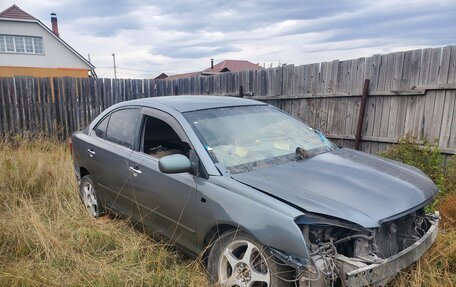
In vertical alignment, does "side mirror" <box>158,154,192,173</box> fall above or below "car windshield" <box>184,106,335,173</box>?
below

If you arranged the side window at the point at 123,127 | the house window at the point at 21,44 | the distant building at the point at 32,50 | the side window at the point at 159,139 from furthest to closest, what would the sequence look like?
1. the house window at the point at 21,44
2. the distant building at the point at 32,50
3. the side window at the point at 123,127
4. the side window at the point at 159,139

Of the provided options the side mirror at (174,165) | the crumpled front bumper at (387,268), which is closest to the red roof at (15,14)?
the side mirror at (174,165)

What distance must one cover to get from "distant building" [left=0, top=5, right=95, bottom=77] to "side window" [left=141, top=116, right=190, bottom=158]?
26409 millimetres

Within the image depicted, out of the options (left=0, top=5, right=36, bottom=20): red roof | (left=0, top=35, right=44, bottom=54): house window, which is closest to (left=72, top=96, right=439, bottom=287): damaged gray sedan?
(left=0, top=5, right=36, bottom=20): red roof

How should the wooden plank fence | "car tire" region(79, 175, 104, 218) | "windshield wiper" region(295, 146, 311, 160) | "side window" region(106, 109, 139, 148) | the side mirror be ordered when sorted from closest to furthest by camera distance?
the side mirror, "windshield wiper" region(295, 146, 311, 160), "side window" region(106, 109, 139, 148), "car tire" region(79, 175, 104, 218), the wooden plank fence

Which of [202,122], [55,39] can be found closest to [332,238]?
[202,122]

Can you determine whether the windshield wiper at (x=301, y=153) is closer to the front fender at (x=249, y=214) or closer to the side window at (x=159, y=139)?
the front fender at (x=249, y=214)

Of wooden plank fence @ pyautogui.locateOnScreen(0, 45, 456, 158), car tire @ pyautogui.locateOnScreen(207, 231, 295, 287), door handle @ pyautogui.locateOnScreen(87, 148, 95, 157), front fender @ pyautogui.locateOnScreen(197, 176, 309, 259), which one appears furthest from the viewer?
wooden plank fence @ pyautogui.locateOnScreen(0, 45, 456, 158)

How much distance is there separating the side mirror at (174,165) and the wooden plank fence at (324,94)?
4.09 meters

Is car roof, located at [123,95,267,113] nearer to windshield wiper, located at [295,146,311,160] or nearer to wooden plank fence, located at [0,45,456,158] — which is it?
windshield wiper, located at [295,146,311,160]

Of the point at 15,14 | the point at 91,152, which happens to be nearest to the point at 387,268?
the point at 91,152

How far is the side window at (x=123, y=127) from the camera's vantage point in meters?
3.81

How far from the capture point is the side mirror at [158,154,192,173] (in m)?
2.76

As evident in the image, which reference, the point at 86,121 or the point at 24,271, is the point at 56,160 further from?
the point at 24,271
